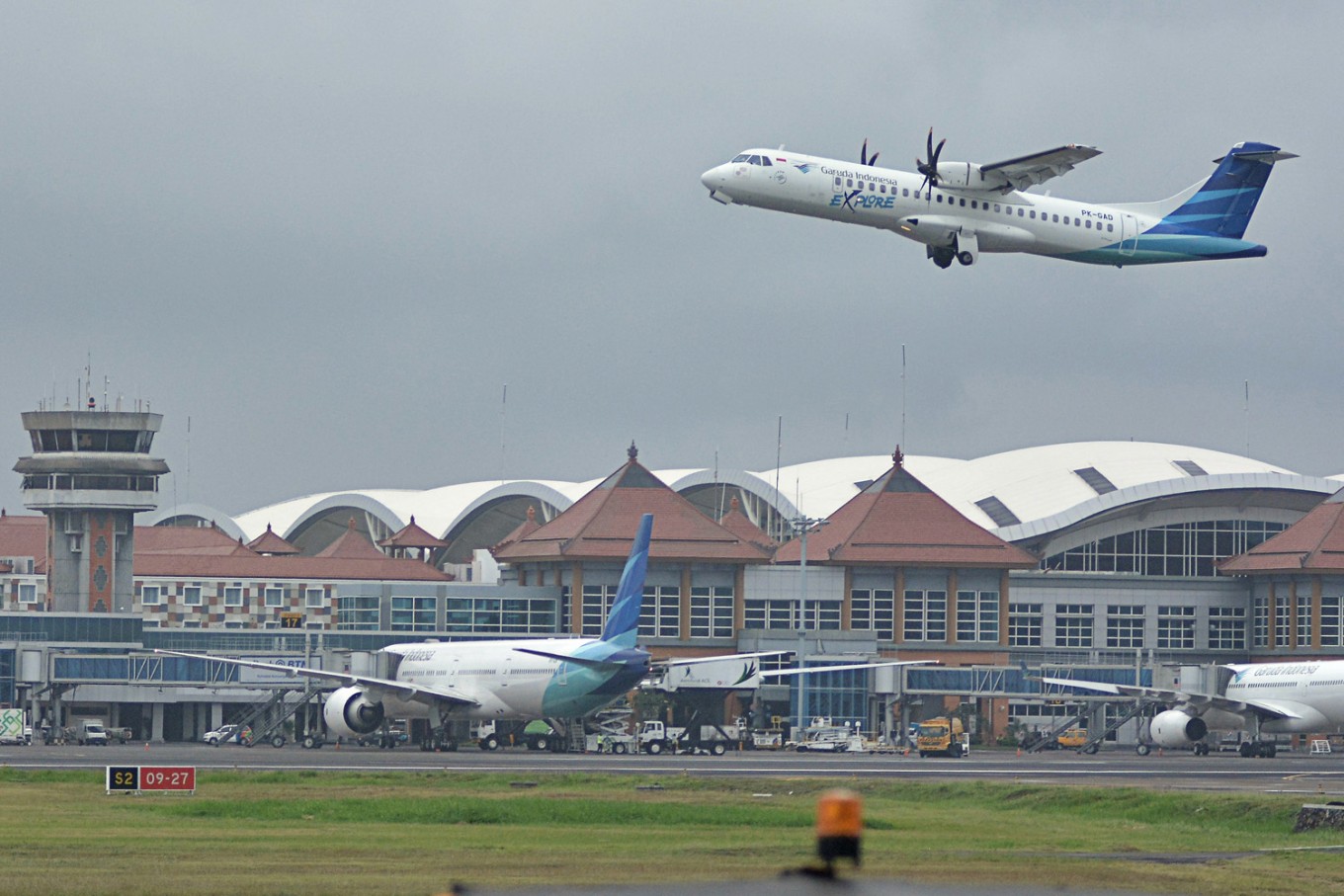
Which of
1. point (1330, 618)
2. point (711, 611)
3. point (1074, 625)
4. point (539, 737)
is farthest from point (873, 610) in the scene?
point (539, 737)

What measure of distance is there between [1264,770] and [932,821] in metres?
37.1

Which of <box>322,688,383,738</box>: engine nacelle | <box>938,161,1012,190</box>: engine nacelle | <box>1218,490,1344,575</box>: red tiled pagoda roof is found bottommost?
<box>322,688,383,738</box>: engine nacelle

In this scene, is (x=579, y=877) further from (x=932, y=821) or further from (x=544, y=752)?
(x=544, y=752)

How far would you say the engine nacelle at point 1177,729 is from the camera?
389 ft

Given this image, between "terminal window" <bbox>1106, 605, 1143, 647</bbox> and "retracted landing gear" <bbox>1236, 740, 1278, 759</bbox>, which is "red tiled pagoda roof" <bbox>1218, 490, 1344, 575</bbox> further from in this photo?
"retracted landing gear" <bbox>1236, 740, 1278, 759</bbox>

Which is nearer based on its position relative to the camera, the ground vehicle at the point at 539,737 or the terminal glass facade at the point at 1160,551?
the ground vehicle at the point at 539,737

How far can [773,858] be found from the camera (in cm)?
4834

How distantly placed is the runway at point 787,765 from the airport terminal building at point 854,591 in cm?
2718

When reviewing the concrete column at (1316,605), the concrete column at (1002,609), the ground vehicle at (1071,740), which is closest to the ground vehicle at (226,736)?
the ground vehicle at (1071,740)

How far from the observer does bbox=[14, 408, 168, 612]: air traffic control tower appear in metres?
164

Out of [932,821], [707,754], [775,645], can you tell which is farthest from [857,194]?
[775,645]

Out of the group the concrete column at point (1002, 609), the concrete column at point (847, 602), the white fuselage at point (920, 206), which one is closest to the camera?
the white fuselage at point (920, 206)

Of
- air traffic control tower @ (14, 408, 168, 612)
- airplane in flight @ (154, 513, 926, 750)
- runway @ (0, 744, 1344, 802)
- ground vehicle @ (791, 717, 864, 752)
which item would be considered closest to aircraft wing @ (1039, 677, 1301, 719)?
runway @ (0, 744, 1344, 802)

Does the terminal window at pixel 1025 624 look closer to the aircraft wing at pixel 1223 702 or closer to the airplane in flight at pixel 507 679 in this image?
the aircraft wing at pixel 1223 702
